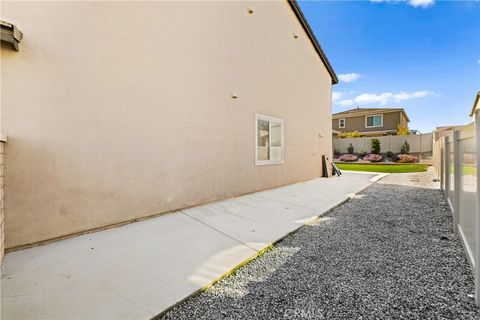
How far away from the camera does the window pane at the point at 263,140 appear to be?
22.0 ft

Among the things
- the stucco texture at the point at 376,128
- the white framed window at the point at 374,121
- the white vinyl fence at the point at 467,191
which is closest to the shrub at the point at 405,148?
the stucco texture at the point at 376,128

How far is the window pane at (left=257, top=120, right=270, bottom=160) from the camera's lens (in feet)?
22.0

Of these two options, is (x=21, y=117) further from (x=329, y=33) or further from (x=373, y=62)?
(x=373, y=62)

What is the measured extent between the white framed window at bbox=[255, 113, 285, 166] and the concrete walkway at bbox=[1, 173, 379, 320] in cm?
282

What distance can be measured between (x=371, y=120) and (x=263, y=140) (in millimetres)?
24070

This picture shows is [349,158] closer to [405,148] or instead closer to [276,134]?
[405,148]

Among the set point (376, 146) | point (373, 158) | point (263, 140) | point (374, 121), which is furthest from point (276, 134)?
point (374, 121)

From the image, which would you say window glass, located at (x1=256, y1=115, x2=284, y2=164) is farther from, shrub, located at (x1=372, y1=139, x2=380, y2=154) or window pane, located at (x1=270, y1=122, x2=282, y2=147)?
shrub, located at (x1=372, y1=139, x2=380, y2=154)

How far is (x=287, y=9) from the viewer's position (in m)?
8.27

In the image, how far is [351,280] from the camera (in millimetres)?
2156

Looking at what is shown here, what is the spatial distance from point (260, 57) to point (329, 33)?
29.8 feet

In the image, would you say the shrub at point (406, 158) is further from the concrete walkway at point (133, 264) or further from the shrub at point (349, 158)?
the concrete walkway at point (133, 264)

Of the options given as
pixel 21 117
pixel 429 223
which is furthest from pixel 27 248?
pixel 429 223

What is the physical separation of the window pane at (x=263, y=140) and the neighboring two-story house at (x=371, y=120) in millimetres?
20713
